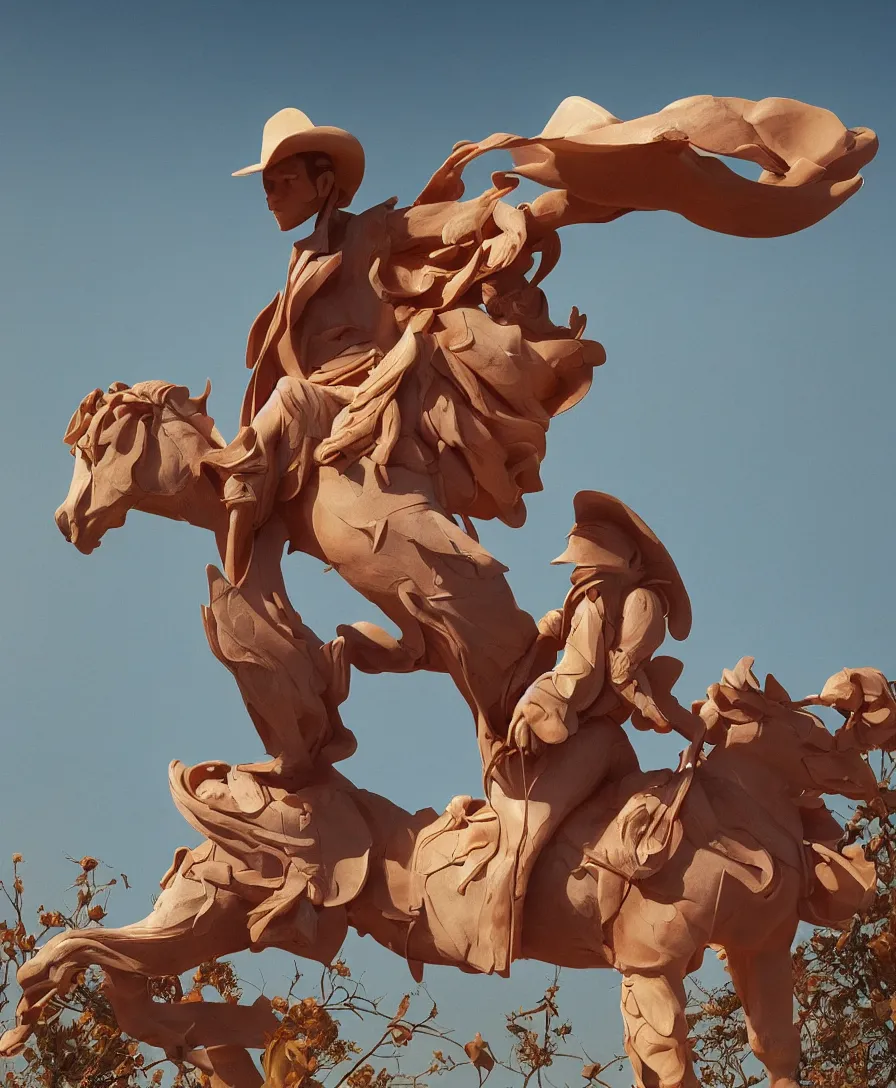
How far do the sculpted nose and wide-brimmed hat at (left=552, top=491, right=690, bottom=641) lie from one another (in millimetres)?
1331

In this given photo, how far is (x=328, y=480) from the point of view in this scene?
4.17 m

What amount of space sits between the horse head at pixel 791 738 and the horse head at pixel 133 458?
62.2 inches

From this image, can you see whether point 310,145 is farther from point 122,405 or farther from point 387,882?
point 387,882

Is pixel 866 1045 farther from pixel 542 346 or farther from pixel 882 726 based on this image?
pixel 542 346

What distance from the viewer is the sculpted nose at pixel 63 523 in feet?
14.0

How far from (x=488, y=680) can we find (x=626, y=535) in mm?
542

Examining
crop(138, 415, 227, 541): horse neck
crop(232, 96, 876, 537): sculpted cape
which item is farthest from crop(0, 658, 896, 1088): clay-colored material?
crop(232, 96, 876, 537): sculpted cape

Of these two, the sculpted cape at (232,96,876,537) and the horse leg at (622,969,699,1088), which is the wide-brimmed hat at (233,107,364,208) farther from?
the horse leg at (622,969,699,1088)

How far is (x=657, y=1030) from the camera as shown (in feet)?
12.9

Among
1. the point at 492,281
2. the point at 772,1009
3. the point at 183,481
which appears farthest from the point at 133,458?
the point at 772,1009

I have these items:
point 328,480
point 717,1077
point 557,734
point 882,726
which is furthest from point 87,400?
point 717,1077

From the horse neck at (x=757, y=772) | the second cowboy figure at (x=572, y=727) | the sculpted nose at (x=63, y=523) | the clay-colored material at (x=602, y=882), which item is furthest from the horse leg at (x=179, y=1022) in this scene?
the horse neck at (x=757, y=772)

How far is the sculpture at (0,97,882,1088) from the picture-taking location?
4051 mm

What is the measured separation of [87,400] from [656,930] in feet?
6.88
